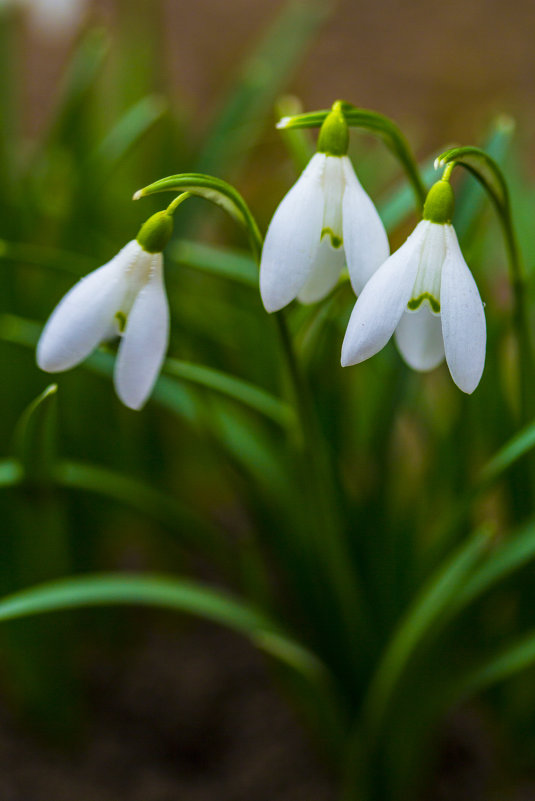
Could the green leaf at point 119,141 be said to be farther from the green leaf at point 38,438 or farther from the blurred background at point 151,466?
the green leaf at point 38,438

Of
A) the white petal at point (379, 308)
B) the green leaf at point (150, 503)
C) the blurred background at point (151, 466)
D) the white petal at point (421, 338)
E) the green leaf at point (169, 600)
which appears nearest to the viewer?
the white petal at point (379, 308)

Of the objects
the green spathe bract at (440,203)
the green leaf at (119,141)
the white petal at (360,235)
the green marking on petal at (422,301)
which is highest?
the green leaf at (119,141)

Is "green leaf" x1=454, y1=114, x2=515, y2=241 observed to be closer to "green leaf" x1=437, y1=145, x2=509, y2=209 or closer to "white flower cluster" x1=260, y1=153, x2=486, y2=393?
"green leaf" x1=437, y1=145, x2=509, y2=209

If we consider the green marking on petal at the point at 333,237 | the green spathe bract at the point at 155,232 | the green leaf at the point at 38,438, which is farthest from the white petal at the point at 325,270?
the green leaf at the point at 38,438

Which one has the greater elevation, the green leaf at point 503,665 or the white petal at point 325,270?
the white petal at point 325,270

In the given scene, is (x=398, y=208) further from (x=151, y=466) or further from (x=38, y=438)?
(x=151, y=466)

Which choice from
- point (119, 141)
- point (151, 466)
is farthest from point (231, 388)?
point (119, 141)

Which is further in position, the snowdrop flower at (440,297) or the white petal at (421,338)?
the white petal at (421,338)

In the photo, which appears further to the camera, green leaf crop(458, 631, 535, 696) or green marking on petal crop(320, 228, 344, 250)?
green leaf crop(458, 631, 535, 696)

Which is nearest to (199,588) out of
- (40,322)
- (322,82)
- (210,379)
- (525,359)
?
(210,379)

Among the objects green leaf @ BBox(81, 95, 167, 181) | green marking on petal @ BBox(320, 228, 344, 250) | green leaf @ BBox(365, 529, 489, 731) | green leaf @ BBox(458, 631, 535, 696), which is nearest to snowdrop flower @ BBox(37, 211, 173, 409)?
green marking on petal @ BBox(320, 228, 344, 250)
